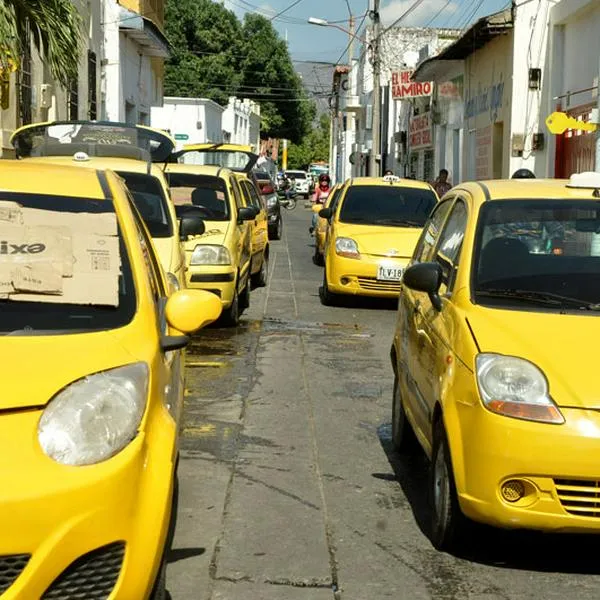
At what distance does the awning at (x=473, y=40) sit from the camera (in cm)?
2533

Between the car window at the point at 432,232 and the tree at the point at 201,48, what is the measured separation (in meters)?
60.5

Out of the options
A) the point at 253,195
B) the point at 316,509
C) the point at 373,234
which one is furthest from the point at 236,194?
the point at 316,509

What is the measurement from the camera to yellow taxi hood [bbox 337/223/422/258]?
14.3 metres

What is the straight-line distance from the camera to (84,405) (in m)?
3.56

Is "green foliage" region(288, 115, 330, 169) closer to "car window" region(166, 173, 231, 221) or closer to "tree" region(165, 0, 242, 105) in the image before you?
"tree" region(165, 0, 242, 105)

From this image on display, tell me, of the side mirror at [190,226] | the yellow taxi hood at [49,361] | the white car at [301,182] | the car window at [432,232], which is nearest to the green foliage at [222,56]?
the white car at [301,182]

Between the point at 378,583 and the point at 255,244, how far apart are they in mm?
11283

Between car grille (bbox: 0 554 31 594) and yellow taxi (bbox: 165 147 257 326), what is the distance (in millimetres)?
8233

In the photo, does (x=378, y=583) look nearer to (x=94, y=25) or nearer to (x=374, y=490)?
(x=374, y=490)

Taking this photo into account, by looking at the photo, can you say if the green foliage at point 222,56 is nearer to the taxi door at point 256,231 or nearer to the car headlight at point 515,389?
the taxi door at point 256,231

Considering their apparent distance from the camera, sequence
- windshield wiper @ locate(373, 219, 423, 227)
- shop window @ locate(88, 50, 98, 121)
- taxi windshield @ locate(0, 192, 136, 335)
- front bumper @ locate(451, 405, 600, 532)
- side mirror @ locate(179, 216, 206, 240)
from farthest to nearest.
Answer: shop window @ locate(88, 50, 98, 121), windshield wiper @ locate(373, 219, 423, 227), side mirror @ locate(179, 216, 206, 240), front bumper @ locate(451, 405, 600, 532), taxi windshield @ locate(0, 192, 136, 335)

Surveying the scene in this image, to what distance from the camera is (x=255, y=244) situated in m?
15.9

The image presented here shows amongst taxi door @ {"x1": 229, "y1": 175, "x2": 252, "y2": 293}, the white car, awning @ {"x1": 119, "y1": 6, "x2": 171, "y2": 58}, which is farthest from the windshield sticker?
the white car

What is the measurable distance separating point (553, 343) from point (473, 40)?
23.8 m
